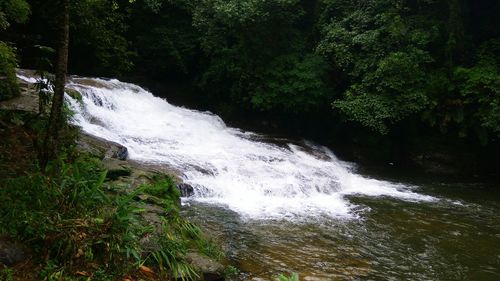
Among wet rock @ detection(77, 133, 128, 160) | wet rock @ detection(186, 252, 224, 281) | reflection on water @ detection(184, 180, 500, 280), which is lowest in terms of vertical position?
reflection on water @ detection(184, 180, 500, 280)

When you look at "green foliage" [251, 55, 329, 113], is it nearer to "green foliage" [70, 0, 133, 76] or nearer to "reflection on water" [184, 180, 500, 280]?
"green foliage" [70, 0, 133, 76]

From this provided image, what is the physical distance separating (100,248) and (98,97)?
386 inches

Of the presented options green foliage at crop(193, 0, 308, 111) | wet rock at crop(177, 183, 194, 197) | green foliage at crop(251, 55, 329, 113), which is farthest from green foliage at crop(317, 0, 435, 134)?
wet rock at crop(177, 183, 194, 197)

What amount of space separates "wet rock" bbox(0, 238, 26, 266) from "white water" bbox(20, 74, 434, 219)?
17.5 ft

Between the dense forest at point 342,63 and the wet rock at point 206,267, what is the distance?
10268 millimetres

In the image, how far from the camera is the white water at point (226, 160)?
33.4 ft

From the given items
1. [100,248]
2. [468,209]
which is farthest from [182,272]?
[468,209]

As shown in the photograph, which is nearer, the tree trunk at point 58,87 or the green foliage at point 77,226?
the green foliage at point 77,226

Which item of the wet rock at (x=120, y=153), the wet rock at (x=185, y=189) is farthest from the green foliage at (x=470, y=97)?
the wet rock at (x=120, y=153)

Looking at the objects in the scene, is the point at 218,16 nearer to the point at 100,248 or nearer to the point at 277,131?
the point at 277,131

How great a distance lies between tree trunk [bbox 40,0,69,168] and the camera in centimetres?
542

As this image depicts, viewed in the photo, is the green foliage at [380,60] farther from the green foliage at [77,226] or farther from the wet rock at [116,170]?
the green foliage at [77,226]

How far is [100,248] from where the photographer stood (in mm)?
4422

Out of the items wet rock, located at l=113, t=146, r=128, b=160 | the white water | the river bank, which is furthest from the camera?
the white water
